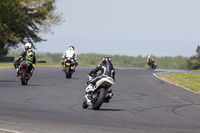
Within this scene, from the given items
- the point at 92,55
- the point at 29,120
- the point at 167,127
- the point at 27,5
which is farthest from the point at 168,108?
the point at 92,55

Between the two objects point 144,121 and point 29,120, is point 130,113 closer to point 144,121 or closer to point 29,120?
point 144,121

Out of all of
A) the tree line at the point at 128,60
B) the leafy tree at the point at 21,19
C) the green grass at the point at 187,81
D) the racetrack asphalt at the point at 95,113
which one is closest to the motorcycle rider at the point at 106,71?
the racetrack asphalt at the point at 95,113

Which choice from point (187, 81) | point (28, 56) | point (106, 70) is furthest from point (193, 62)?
point (106, 70)

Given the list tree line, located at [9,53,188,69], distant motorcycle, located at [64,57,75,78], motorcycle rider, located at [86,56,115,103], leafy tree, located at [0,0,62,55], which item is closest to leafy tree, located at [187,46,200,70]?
tree line, located at [9,53,188,69]

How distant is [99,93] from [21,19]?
55017mm

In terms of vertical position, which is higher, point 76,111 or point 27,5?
point 27,5

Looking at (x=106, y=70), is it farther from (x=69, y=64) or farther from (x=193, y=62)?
(x=193, y=62)

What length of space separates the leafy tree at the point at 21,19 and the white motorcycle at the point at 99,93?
51.2 metres

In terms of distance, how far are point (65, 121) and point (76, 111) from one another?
2.51 metres

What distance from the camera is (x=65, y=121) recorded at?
11.7m

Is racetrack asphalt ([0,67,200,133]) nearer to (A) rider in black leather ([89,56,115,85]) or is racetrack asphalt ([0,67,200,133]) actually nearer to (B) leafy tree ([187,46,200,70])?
(A) rider in black leather ([89,56,115,85])

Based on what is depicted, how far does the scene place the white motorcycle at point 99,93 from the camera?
564 inches

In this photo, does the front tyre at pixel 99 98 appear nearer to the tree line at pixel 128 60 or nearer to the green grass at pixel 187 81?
the green grass at pixel 187 81

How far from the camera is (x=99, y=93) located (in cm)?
1443
